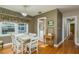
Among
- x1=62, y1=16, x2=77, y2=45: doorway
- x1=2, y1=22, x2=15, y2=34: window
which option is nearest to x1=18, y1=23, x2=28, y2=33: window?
x1=2, y1=22, x2=15, y2=34: window

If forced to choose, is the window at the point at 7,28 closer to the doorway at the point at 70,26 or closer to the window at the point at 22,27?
the window at the point at 22,27

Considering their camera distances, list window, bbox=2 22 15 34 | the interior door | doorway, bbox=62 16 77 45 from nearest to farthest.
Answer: window, bbox=2 22 15 34 < the interior door < doorway, bbox=62 16 77 45

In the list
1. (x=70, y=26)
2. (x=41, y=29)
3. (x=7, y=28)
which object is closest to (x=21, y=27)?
(x=7, y=28)

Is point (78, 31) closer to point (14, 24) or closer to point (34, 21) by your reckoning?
point (34, 21)

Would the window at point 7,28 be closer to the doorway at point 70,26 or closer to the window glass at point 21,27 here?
the window glass at point 21,27

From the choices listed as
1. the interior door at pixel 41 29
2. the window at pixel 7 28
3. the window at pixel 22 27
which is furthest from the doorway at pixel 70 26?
the window at pixel 7 28

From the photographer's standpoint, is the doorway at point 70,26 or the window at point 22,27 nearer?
the window at point 22,27

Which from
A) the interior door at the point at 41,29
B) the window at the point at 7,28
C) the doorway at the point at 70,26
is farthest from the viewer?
the doorway at the point at 70,26

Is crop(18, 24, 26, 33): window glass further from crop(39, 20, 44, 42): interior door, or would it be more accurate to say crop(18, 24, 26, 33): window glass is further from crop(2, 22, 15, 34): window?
crop(39, 20, 44, 42): interior door

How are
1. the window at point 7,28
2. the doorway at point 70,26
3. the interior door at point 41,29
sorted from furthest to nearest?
1. the doorway at point 70,26
2. the interior door at point 41,29
3. the window at point 7,28

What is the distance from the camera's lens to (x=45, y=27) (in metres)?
2.16

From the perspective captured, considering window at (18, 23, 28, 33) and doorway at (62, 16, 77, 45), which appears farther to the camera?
doorway at (62, 16, 77, 45)

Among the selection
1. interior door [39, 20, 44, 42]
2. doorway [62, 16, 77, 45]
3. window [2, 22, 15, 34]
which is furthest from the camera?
doorway [62, 16, 77, 45]
